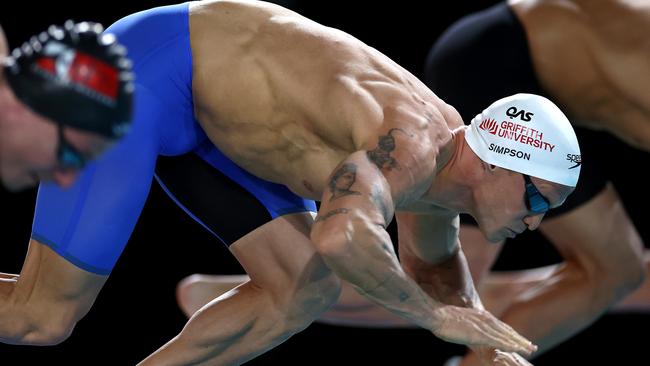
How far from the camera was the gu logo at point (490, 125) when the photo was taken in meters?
3.67

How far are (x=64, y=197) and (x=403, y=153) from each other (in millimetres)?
1026

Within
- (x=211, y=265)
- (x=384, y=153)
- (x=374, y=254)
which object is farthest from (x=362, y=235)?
(x=211, y=265)

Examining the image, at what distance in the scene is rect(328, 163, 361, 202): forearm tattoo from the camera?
3.31m

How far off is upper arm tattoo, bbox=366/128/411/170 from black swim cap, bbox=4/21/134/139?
0.86 meters

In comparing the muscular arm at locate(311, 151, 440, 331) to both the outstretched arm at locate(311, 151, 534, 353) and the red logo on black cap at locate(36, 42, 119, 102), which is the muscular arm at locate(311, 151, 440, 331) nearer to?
the outstretched arm at locate(311, 151, 534, 353)

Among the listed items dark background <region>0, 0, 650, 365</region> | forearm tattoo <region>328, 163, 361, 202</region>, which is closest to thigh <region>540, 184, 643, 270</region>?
dark background <region>0, 0, 650, 365</region>

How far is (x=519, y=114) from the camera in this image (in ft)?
12.1

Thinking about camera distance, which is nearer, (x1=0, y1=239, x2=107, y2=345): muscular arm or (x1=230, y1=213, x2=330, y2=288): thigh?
(x1=0, y1=239, x2=107, y2=345): muscular arm

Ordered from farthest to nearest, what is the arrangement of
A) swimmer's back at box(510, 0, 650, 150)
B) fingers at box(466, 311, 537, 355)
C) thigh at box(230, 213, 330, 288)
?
swimmer's back at box(510, 0, 650, 150) < thigh at box(230, 213, 330, 288) < fingers at box(466, 311, 537, 355)

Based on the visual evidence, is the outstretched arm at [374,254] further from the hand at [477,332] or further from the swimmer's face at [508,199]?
the swimmer's face at [508,199]

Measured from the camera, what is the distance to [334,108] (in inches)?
139

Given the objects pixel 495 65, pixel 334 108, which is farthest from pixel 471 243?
pixel 334 108

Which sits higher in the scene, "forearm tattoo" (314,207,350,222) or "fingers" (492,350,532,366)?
"forearm tattoo" (314,207,350,222)

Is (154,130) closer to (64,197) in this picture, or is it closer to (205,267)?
(64,197)
